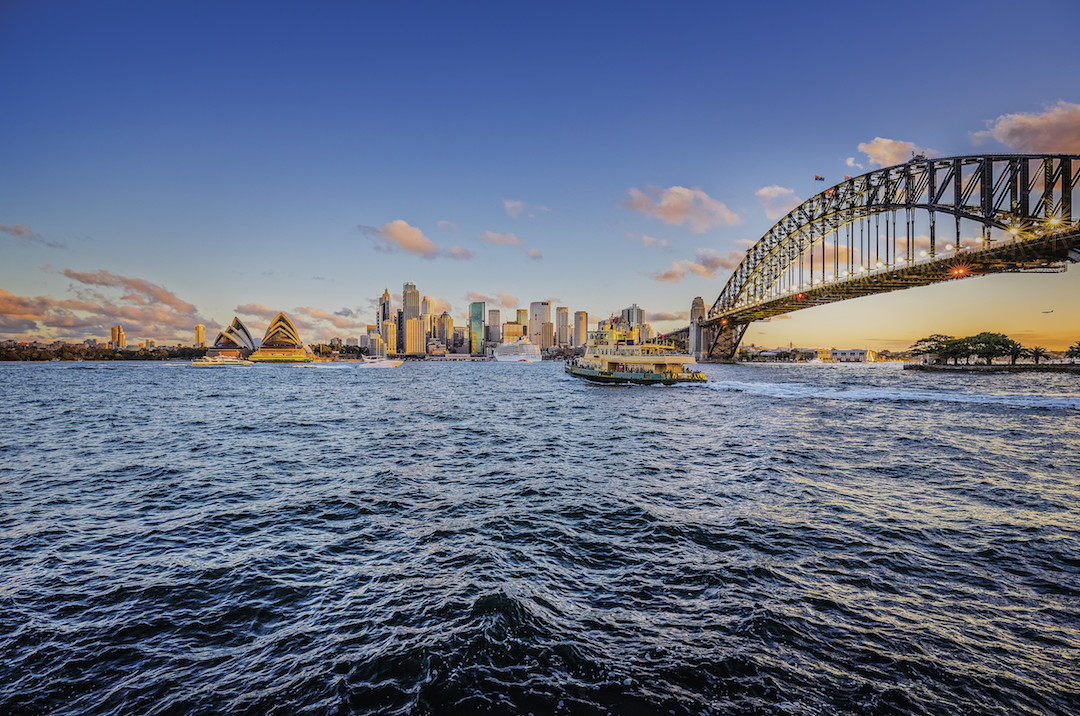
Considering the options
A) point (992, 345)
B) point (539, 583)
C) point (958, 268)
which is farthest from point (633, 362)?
point (992, 345)

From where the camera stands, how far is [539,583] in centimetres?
820

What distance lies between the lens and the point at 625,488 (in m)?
14.4

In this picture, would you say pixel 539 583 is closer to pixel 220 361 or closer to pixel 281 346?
pixel 281 346

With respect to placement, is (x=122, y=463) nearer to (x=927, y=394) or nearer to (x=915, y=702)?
(x=915, y=702)

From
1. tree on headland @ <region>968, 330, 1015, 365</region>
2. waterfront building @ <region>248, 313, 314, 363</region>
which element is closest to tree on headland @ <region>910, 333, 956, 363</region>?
tree on headland @ <region>968, 330, 1015, 365</region>

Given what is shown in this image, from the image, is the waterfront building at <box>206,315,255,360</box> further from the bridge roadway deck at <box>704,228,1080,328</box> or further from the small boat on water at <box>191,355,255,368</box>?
the bridge roadway deck at <box>704,228,1080,328</box>

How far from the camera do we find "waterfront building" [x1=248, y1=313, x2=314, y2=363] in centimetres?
17088

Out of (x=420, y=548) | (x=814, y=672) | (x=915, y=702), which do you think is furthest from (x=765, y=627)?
(x=420, y=548)

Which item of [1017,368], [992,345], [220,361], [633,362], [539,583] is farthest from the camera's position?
[220,361]

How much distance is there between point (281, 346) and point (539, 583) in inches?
7603

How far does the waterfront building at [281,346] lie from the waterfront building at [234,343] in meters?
11.5

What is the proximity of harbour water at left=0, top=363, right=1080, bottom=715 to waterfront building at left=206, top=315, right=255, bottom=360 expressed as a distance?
186895 millimetres

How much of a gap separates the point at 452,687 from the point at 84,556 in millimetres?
9386

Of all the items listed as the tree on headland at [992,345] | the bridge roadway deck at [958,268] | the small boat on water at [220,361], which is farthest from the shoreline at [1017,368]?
the small boat on water at [220,361]
